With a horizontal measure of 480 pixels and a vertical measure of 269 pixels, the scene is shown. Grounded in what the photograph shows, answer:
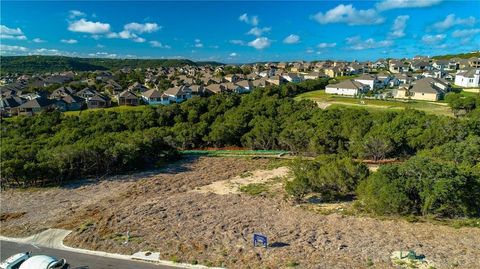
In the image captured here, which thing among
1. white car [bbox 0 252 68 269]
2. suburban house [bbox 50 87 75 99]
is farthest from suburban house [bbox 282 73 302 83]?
white car [bbox 0 252 68 269]

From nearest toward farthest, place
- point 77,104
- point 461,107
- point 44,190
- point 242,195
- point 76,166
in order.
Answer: point 242,195, point 44,190, point 76,166, point 461,107, point 77,104

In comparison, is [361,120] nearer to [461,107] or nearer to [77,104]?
[461,107]

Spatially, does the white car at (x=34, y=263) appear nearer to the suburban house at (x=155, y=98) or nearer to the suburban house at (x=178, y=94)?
the suburban house at (x=155, y=98)

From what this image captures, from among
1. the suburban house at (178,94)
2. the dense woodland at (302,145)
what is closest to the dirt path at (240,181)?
the dense woodland at (302,145)

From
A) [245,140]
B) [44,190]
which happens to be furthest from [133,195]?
[245,140]

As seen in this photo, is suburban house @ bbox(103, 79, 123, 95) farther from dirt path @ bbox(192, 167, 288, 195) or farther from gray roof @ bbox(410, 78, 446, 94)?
dirt path @ bbox(192, 167, 288, 195)

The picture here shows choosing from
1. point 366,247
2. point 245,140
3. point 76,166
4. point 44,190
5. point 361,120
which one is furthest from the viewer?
point 245,140
